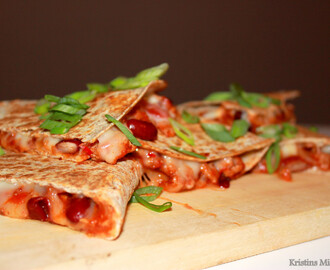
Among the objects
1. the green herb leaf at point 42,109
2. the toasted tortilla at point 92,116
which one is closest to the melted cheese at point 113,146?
the toasted tortilla at point 92,116

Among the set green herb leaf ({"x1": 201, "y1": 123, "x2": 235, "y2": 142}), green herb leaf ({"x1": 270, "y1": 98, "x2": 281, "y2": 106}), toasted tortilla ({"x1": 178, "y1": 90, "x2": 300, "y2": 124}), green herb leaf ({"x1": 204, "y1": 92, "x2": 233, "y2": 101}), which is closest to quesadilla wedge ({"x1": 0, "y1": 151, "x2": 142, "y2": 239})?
green herb leaf ({"x1": 201, "y1": 123, "x2": 235, "y2": 142})

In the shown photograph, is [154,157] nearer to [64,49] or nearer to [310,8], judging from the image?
[64,49]

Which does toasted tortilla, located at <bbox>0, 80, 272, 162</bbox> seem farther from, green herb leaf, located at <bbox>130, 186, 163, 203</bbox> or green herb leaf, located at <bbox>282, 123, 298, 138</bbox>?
green herb leaf, located at <bbox>282, 123, 298, 138</bbox>

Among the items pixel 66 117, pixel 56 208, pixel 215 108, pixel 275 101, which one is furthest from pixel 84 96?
pixel 275 101

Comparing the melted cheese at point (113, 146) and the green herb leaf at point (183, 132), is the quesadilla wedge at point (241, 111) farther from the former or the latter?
the melted cheese at point (113, 146)

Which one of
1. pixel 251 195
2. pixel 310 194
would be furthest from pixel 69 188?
pixel 310 194

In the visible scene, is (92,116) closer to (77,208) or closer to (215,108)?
(77,208)
